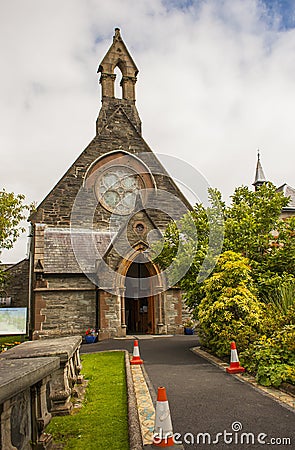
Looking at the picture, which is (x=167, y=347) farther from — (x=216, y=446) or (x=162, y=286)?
(x=216, y=446)

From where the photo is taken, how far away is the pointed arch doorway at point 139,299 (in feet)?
72.0

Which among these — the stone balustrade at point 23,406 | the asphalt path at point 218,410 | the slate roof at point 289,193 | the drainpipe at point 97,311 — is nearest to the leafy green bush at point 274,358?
the asphalt path at point 218,410

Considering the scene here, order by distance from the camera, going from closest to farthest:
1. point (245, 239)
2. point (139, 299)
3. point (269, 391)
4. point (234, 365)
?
point (269, 391) < point (234, 365) < point (245, 239) < point (139, 299)

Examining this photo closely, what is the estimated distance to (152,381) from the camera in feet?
30.9

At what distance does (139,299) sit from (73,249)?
573cm

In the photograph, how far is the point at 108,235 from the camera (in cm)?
2350

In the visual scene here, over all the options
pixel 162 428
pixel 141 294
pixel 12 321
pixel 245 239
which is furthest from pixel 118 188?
pixel 162 428

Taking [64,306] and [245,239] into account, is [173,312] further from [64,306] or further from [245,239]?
[245,239]

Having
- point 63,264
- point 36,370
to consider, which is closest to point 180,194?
point 63,264

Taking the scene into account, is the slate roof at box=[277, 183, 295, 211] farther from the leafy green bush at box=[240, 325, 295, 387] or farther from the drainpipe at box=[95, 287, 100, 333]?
the leafy green bush at box=[240, 325, 295, 387]

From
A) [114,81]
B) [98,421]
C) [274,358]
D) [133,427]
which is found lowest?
[98,421]

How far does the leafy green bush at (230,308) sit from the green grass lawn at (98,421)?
346cm

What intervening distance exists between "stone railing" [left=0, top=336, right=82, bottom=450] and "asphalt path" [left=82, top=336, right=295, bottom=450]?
73.3 inches

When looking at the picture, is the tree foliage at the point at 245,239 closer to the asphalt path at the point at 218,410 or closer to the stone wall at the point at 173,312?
the asphalt path at the point at 218,410
